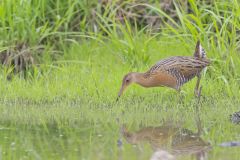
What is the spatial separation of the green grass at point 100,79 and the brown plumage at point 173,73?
0.12m

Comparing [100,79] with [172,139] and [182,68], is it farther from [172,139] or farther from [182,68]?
[172,139]

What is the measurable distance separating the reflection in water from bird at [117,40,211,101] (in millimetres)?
1228

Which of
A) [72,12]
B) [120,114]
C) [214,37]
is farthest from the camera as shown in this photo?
[72,12]

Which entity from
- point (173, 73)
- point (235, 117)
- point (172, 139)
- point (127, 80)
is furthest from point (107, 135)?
point (173, 73)

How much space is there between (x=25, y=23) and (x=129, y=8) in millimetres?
1434

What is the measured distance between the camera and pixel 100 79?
877cm

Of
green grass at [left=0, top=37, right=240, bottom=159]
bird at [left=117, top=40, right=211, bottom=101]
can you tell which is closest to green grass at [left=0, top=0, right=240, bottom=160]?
green grass at [left=0, top=37, right=240, bottom=159]

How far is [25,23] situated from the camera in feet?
31.5

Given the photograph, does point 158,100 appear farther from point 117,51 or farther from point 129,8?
point 129,8

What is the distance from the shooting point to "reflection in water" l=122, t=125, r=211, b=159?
20.2 ft

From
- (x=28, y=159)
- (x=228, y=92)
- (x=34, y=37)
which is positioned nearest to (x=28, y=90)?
(x=34, y=37)

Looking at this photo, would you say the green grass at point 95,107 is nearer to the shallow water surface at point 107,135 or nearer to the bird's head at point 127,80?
the shallow water surface at point 107,135

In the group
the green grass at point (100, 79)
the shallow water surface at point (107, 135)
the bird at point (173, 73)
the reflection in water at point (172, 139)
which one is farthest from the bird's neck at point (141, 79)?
the reflection in water at point (172, 139)

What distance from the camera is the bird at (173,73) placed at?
8336 millimetres
